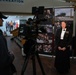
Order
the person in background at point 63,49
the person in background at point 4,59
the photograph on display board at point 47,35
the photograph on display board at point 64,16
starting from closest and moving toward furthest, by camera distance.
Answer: the person in background at point 4,59, the person in background at point 63,49, the photograph on display board at point 64,16, the photograph on display board at point 47,35

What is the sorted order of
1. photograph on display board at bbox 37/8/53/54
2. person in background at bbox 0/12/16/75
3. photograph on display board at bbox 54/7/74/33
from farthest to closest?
1. photograph on display board at bbox 37/8/53/54
2. photograph on display board at bbox 54/7/74/33
3. person in background at bbox 0/12/16/75

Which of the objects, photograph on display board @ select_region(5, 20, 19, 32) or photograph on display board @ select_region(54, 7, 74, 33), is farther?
photograph on display board @ select_region(5, 20, 19, 32)

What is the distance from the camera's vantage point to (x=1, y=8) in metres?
6.53

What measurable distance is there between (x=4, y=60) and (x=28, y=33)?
1337 millimetres

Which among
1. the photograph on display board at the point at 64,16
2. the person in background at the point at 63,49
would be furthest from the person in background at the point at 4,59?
the photograph on display board at the point at 64,16

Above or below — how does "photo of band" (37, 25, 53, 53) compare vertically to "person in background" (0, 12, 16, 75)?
below

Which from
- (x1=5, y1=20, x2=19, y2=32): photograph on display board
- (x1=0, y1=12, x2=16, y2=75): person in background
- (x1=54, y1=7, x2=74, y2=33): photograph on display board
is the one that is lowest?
(x1=5, y1=20, x2=19, y2=32): photograph on display board

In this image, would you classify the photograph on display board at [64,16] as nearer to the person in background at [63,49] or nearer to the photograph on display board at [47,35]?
the photograph on display board at [47,35]

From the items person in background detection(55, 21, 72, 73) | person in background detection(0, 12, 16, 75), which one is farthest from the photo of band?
person in background detection(0, 12, 16, 75)

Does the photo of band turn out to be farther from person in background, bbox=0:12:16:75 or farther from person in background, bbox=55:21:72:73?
person in background, bbox=0:12:16:75

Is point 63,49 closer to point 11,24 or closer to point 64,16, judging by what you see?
point 64,16

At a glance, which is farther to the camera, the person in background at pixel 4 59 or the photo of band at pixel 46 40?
the photo of band at pixel 46 40

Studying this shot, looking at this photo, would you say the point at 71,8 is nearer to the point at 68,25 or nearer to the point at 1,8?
the point at 68,25

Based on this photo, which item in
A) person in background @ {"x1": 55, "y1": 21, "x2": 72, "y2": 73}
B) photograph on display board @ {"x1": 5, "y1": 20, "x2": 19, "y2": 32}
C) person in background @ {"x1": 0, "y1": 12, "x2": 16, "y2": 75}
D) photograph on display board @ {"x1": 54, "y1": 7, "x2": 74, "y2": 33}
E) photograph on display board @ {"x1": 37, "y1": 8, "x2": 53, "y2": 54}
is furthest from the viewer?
photograph on display board @ {"x1": 5, "y1": 20, "x2": 19, "y2": 32}
